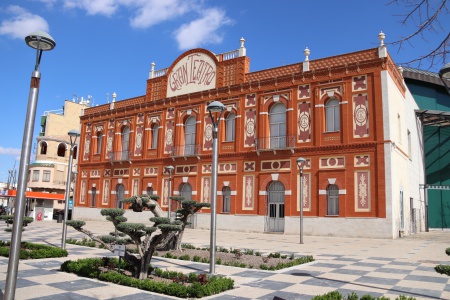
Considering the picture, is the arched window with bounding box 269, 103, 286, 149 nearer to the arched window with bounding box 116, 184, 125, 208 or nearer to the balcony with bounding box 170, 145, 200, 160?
the balcony with bounding box 170, 145, 200, 160

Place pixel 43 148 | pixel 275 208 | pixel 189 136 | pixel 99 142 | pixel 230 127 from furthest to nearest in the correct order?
pixel 43 148 → pixel 99 142 → pixel 189 136 → pixel 230 127 → pixel 275 208

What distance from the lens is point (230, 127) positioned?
1154 inches

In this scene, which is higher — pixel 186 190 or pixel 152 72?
pixel 152 72

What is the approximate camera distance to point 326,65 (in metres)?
25.3

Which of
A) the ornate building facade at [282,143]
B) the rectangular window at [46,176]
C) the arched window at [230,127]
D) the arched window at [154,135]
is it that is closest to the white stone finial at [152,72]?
the ornate building facade at [282,143]

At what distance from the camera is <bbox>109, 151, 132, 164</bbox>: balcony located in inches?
1365

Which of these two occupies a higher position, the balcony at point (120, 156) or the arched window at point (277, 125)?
the arched window at point (277, 125)

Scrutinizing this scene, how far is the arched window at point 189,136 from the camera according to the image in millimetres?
30922

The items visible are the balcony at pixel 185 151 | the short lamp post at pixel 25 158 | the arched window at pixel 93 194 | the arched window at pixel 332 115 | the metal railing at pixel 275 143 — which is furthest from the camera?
the arched window at pixel 93 194

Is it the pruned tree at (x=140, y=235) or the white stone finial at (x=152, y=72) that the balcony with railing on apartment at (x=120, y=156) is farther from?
the pruned tree at (x=140, y=235)

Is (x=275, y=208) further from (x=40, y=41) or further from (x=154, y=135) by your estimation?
(x=40, y=41)

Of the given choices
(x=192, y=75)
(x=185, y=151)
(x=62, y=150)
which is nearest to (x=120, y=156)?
(x=185, y=151)

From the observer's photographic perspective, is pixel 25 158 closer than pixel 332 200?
Yes

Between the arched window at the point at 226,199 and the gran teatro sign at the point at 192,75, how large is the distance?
27.4ft
